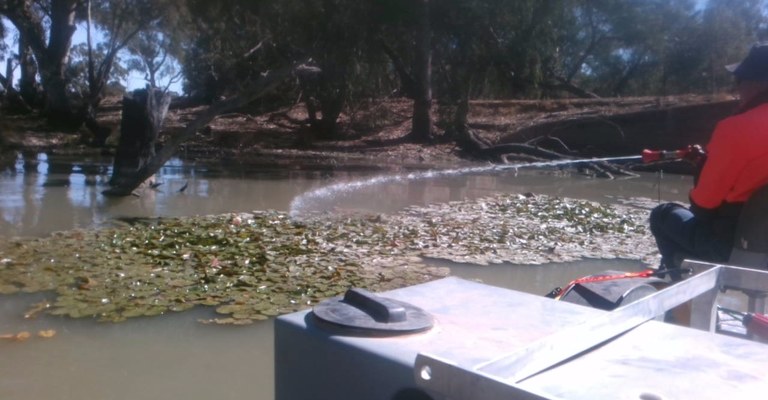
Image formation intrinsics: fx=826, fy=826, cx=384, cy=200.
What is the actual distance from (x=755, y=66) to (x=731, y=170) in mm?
572

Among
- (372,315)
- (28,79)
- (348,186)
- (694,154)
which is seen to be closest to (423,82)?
(348,186)

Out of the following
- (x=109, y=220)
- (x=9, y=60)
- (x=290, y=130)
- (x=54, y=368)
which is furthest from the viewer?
(x=9, y=60)

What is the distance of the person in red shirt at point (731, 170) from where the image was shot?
4.04m

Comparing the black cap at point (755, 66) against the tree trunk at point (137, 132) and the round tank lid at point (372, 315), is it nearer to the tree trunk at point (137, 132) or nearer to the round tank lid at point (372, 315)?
the round tank lid at point (372, 315)

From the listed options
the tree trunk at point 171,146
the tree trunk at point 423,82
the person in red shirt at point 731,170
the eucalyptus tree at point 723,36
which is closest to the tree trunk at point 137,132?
the tree trunk at point 171,146

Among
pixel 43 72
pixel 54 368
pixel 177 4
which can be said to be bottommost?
pixel 54 368

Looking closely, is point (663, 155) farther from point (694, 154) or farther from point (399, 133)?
point (399, 133)

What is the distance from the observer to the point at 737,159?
407cm

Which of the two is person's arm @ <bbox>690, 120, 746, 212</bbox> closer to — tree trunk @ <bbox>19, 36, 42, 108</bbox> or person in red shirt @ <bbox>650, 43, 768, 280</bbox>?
person in red shirt @ <bbox>650, 43, 768, 280</bbox>

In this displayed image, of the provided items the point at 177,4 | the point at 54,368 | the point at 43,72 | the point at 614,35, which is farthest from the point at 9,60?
the point at 54,368

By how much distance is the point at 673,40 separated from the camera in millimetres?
34312

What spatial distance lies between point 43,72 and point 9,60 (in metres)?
11.0

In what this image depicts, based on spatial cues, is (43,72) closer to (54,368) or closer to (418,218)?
(418,218)

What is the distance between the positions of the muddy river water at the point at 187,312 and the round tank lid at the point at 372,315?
9.38ft
